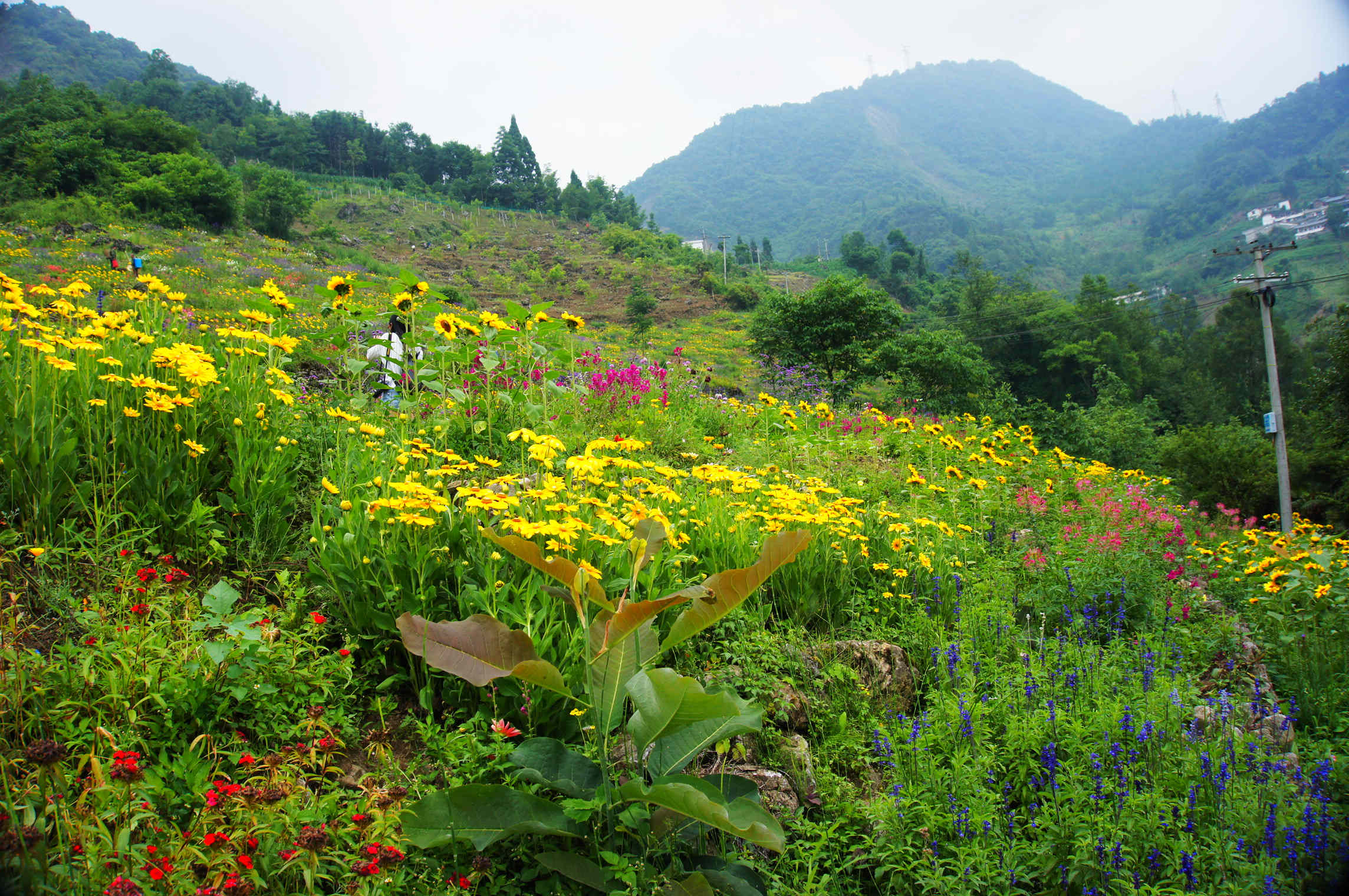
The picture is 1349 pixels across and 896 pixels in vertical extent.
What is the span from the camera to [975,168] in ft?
637

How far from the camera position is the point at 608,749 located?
6.09ft

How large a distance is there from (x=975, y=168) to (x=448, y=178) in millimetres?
178401

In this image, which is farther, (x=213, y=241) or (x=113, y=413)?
Result: (x=213, y=241)

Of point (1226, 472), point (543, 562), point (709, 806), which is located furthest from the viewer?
point (1226, 472)

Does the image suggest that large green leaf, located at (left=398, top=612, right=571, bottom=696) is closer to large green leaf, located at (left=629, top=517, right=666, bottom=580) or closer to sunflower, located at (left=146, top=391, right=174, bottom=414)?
large green leaf, located at (left=629, top=517, right=666, bottom=580)

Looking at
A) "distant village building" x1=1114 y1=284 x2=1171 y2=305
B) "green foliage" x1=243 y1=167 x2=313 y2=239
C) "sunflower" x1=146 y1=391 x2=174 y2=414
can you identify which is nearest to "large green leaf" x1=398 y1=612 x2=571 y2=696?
"sunflower" x1=146 y1=391 x2=174 y2=414

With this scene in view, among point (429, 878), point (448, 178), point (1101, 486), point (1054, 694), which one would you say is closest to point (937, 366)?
point (1101, 486)

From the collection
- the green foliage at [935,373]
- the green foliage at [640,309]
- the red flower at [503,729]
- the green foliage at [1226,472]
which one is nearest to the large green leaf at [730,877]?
the red flower at [503,729]

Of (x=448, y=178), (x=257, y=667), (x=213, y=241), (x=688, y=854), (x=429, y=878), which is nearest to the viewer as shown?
(x=429, y=878)

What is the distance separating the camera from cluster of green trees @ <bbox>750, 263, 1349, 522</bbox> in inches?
852

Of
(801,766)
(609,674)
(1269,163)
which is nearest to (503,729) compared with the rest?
(609,674)

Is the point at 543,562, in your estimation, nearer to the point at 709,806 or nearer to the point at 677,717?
the point at 677,717

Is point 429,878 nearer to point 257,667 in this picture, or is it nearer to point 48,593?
point 257,667

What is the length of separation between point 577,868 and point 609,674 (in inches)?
18.0
